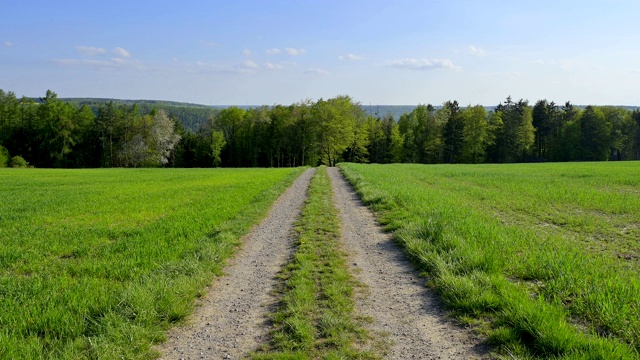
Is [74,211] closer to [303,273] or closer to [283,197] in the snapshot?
[283,197]

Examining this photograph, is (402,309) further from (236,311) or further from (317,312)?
(236,311)

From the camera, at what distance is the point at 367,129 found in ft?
278

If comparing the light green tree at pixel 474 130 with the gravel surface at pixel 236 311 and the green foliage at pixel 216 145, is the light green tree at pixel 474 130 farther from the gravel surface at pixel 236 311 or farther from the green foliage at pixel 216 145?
the gravel surface at pixel 236 311

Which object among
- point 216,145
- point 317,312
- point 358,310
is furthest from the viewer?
point 216,145

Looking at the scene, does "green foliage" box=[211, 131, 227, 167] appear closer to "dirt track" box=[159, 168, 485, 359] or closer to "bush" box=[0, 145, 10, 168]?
"bush" box=[0, 145, 10, 168]

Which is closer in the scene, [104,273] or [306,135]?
[104,273]

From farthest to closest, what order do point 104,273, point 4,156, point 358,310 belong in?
1. point 4,156
2. point 104,273
3. point 358,310

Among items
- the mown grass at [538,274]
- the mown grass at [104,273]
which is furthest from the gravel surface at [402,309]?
the mown grass at [104,273]

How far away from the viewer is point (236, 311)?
228 inches

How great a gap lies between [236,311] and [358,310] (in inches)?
74.4

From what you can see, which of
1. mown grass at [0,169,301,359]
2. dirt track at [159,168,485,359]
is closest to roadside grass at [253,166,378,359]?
dirt track at [159,168,485,359]

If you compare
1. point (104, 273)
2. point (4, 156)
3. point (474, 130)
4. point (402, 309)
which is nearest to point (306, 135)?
point (474, 130)

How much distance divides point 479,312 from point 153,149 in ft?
263

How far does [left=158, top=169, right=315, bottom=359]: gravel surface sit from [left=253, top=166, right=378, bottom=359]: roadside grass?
0.27 m
